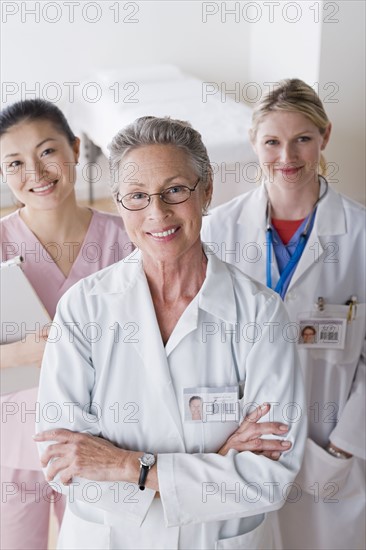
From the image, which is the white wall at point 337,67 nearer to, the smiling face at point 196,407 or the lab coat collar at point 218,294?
the lab coat collar at point 218,294

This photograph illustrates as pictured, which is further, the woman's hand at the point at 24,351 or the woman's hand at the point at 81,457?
the woman's hand at the point at 24,351

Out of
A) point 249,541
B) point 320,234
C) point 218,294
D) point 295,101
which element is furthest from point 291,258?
point 249,541

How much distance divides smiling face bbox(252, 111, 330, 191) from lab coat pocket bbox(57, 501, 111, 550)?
0.92 m

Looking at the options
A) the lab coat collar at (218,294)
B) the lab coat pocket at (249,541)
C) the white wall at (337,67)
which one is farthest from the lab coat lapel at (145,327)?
the white wall at (337,67)

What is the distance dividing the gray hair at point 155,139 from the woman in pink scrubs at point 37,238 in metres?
0.41

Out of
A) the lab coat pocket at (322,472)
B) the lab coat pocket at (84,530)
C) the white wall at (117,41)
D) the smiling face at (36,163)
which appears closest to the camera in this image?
the lab coat pocket at (84,530)

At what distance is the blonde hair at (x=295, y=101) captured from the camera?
5.77 ft

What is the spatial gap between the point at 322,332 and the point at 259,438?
56 centimetres

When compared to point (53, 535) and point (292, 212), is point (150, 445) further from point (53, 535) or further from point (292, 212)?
point (53, 535)

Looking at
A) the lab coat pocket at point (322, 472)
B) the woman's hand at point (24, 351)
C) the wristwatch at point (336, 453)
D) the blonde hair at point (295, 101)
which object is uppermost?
the blonde hair at point (295, 101)

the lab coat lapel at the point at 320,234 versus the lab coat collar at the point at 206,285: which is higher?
the lab coat lapel at the point at 320,234

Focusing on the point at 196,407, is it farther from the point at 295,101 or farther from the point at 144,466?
the point at 295,101

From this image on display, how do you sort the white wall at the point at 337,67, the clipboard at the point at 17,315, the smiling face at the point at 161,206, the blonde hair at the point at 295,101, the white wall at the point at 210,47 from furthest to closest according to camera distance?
the white wall at the point at 210,47 < the white wall at the point at 337,67 < the blonde hair at the point at 295,101 < the clipboard at the point at 17,315 < the smiling face at the point at 161,206

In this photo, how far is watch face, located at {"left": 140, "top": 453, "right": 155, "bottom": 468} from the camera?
4.21ft
